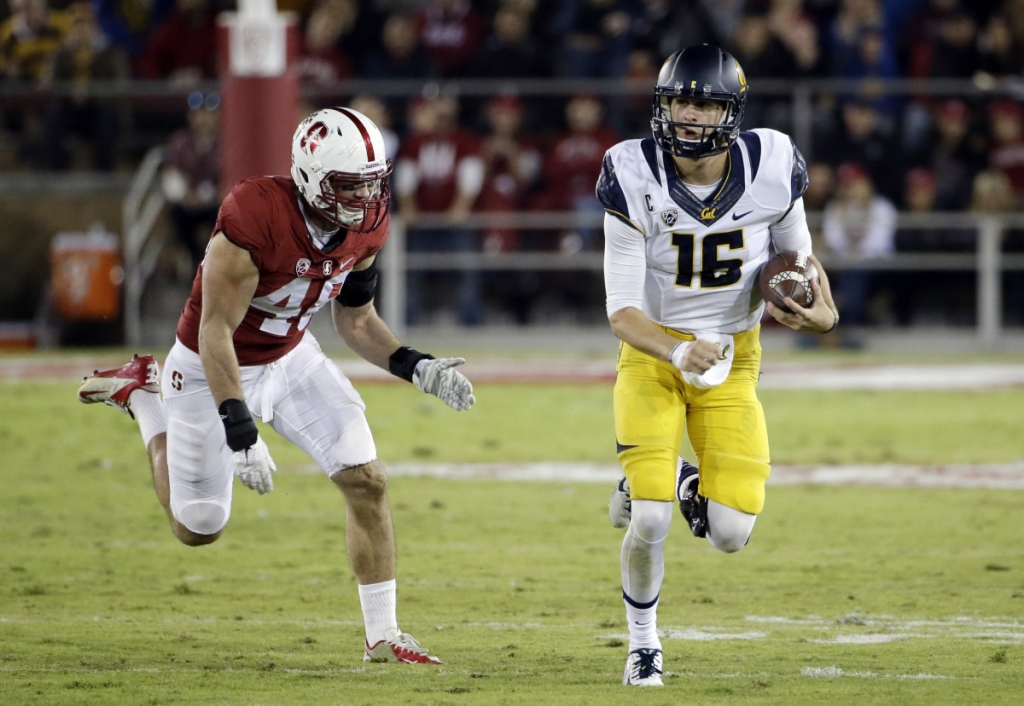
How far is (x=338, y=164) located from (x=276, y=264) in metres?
0.37

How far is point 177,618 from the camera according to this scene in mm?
5500

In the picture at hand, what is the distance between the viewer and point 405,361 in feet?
17.0

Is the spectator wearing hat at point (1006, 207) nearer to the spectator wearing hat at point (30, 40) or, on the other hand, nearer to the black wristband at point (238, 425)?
the spectator wearing hat at point (30, 40)

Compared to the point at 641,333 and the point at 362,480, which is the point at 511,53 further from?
the point at 641,333

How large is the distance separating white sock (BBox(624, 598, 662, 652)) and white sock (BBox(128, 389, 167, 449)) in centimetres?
206

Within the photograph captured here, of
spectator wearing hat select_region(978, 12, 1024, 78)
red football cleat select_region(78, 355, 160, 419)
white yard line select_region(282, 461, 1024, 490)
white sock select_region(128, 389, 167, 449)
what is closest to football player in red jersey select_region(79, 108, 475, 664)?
white sock select_region(128, 389, 167, 449)

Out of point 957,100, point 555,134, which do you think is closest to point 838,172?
point 957,100

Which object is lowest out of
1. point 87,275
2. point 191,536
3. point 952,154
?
point 87,275

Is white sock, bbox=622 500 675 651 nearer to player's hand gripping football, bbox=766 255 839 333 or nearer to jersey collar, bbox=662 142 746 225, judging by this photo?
player's hand gripping football, bbox=766 255 839 333

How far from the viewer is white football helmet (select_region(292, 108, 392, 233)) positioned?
4836 mm

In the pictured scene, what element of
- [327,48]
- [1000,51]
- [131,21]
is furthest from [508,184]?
[131,21]

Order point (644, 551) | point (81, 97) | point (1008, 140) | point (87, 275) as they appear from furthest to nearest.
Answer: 1. point (81, 97)
2. point (87, 275)
3. point (1008, 140)
4. point (644, 551)

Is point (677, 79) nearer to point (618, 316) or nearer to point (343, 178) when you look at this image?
point (618, 316)

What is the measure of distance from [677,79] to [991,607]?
2.18 meters
